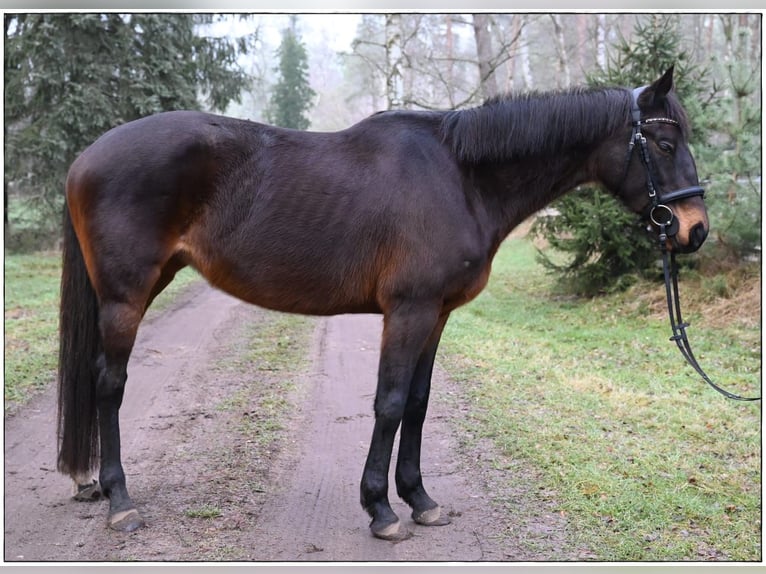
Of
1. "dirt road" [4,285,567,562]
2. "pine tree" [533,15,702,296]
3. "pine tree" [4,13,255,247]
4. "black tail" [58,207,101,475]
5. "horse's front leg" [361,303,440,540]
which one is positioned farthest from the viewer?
"pine tree" [4,13,255,247]

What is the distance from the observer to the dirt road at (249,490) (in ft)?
11.9

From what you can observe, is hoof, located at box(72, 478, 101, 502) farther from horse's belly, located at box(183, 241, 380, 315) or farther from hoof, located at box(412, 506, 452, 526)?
hoof, located at box(412, 506, 452, 526)

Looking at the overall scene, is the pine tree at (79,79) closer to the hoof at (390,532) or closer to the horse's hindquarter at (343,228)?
the horse's hindquarter at (343,228)

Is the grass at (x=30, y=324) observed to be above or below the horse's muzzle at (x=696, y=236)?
below

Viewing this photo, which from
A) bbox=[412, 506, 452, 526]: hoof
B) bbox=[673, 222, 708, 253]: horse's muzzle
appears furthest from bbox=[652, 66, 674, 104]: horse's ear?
bbox=[412, 506, 452, 526]: hoof

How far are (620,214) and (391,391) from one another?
7.72 m

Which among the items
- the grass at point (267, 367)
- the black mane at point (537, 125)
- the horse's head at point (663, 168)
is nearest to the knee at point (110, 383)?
the grass at point (267, 367)

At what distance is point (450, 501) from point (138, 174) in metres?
2.73

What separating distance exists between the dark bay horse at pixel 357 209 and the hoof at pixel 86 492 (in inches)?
12.1

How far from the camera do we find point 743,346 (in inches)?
332

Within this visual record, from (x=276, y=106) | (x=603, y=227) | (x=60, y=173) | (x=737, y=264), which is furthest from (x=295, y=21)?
(x=737, y=264)

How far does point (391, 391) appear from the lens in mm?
3777

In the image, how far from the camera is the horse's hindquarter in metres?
3.76

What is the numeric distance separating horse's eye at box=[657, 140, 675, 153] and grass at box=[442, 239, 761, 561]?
7.07ft
